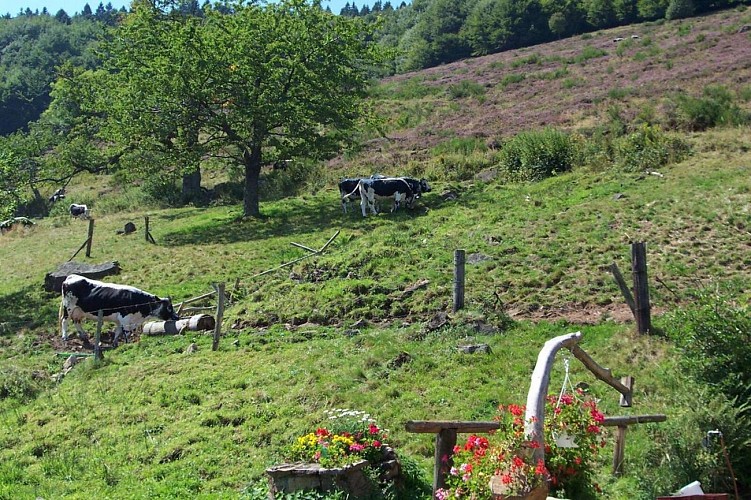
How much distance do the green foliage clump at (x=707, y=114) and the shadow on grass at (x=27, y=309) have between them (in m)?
23.9

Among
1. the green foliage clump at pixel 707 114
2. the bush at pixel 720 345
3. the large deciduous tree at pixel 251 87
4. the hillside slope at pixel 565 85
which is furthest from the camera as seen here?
the hillside slope at pixel 565 85

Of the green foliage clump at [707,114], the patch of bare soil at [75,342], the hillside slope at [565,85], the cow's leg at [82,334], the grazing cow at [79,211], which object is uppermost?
the hillside slope at [565,85]

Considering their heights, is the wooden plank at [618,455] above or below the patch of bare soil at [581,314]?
above

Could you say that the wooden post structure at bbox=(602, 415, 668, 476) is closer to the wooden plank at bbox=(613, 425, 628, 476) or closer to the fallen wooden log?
the wooden plank at bbox=(613, 425, 628, 476)

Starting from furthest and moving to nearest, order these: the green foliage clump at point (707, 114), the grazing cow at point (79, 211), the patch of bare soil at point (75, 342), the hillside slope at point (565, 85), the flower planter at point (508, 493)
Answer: the grazing cow at point (79, 211)
the hillside slope at point (565, 85)
the green foliage clump at point (707, 114)
the patch of bare soil at point (75, 342)
the flower planter at point (508, 493)

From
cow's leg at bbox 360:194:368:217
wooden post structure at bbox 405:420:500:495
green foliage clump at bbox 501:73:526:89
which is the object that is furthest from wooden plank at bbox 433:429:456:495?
green foliage clump at bbox 501:73:526:89

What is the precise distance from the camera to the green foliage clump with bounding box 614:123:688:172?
2816 centimetres

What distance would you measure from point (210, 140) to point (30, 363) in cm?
1583

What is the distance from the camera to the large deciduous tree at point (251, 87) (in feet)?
104

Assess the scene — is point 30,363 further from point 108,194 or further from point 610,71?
point 610,71

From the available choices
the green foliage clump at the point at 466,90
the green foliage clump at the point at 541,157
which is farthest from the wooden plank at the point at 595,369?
the green foliage clump at the point at 466,90

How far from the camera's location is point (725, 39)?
169 feet

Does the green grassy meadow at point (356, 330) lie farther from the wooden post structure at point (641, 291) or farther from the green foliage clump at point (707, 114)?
the green foliage clump at point (707, 114)

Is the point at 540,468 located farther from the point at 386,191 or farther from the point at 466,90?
the point at 466,90
